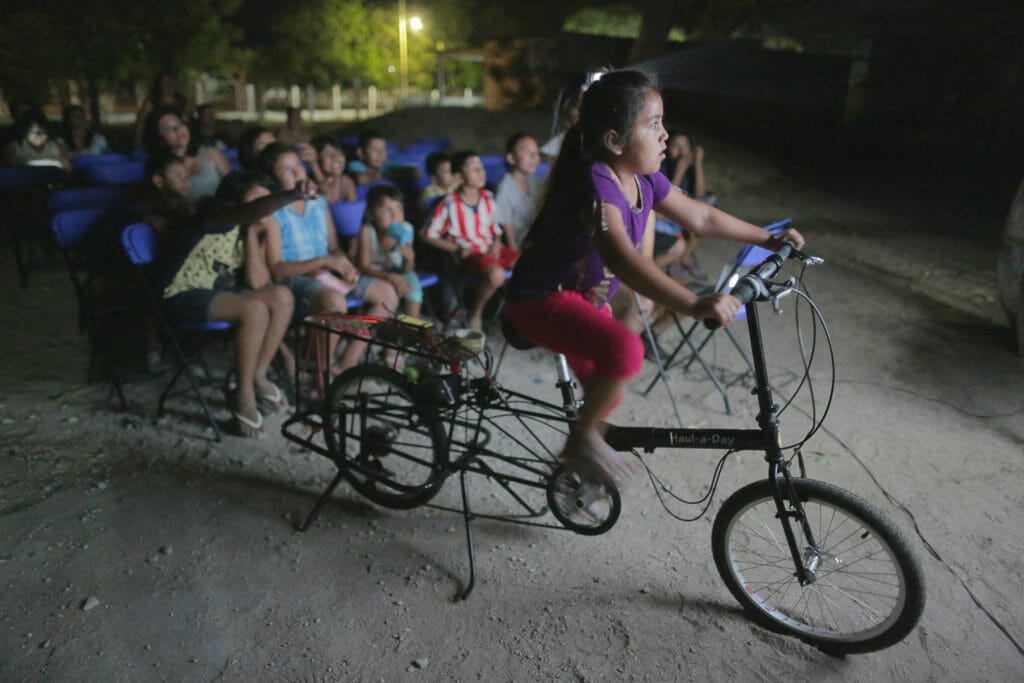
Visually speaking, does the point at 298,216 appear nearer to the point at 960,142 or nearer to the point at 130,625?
the point at 130,625

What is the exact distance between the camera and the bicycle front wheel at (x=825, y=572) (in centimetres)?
244

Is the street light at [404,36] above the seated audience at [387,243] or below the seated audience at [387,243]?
above

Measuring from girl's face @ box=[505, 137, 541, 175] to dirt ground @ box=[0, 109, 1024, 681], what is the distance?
1627 mm

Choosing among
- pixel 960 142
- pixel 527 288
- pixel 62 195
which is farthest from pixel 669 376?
pixel 960 142

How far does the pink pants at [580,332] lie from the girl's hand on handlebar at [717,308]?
295mm

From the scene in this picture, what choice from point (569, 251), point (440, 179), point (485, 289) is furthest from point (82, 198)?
point (569, 251)

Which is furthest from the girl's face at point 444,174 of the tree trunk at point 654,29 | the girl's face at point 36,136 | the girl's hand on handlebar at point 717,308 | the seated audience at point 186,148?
the tree trunk at point 654,29

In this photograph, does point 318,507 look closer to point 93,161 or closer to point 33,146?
point 93,161

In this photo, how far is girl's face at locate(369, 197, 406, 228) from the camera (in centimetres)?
499

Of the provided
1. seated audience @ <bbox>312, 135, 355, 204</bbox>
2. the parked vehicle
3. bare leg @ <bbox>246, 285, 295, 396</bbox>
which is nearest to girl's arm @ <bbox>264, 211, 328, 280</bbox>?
bare leg @ <bbox>246, 285, 295, 396</bbox>

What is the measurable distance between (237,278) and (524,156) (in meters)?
2.36

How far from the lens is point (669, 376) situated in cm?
502

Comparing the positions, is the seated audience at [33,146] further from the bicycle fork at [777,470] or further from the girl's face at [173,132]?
the bicycle fork at [777,470]

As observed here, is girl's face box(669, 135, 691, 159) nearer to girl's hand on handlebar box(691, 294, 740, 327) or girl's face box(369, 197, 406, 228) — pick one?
girl's face box(369, 197, 406, 228)
